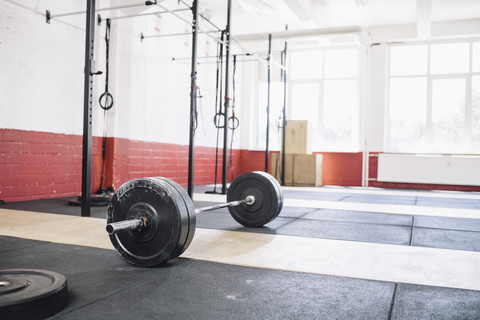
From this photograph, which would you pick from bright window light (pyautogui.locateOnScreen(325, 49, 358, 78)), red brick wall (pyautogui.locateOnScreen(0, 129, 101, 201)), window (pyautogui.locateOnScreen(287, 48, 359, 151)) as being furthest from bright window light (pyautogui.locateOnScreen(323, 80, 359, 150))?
red brick wall (pyautogui.locateOnScreen(0, 129, 101, 201))

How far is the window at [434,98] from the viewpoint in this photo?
8.75m

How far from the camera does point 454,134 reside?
885cm

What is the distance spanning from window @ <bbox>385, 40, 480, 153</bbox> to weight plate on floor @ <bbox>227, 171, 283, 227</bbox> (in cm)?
687

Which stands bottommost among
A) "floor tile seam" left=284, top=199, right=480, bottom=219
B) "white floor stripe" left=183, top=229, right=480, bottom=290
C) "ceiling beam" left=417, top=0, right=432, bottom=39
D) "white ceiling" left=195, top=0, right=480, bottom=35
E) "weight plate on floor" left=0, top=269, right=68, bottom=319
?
"floor tile seam" left=284, top=199, right=480, bottom=219

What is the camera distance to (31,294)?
1.38 meters

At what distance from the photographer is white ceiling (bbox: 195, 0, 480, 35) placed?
775 cm

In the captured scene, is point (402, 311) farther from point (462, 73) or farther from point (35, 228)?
point (462, 73)

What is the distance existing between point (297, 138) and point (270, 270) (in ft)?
23.2

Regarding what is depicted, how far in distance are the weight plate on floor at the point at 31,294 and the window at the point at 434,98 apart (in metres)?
8.80

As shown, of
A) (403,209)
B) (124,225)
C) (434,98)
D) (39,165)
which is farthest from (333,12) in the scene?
(124,225)

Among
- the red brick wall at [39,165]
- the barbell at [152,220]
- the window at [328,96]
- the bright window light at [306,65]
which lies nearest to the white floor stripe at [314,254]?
the barbell at [152,220]

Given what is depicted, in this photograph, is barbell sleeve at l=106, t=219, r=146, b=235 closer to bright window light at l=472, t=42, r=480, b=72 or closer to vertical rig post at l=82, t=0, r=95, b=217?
vertical rig post at l=82, t=0, r=95, b=217

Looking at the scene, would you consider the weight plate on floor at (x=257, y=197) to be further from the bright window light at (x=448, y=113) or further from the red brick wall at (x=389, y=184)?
the bright window light at (x=448, y=113)

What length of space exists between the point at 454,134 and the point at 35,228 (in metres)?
8.39
